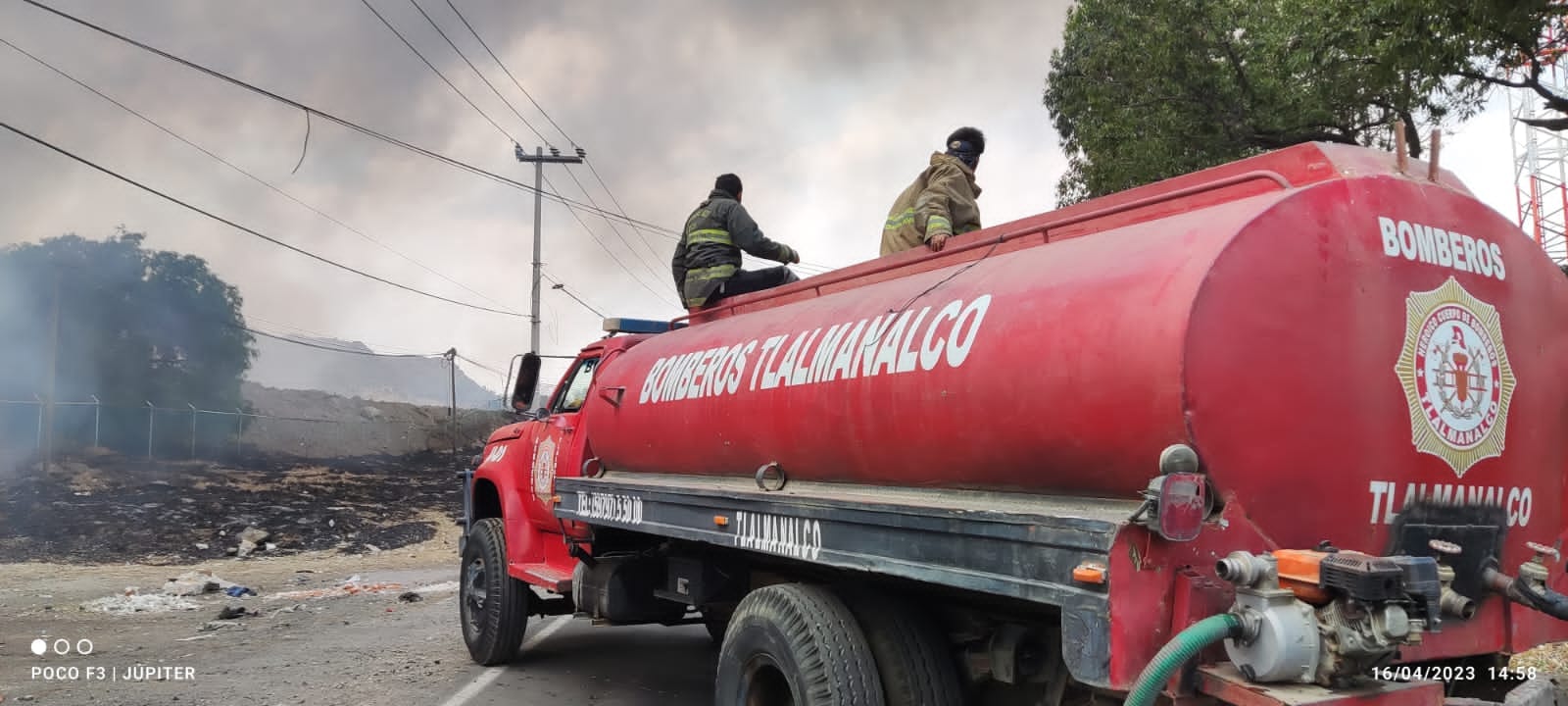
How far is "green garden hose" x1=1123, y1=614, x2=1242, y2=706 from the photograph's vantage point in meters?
2.25

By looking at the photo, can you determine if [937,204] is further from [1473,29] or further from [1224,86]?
[1224,86]

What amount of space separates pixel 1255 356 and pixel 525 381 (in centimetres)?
557

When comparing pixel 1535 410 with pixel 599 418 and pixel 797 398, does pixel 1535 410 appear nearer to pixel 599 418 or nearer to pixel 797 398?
pixel 797 398

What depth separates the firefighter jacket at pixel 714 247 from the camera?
6.10 metres

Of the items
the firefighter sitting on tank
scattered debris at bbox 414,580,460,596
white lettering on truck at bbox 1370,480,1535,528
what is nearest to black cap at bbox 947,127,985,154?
the firefighter sitting on tank

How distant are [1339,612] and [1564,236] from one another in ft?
89.1

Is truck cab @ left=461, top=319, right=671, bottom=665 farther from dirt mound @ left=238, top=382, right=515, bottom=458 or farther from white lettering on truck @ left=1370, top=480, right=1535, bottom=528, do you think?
dirt mound @ left=238, top=382, right=515, bottom=458

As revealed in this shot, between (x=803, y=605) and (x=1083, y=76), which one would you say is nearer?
(x=803, y=605)

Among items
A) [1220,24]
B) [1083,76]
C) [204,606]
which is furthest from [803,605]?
[1083,76]

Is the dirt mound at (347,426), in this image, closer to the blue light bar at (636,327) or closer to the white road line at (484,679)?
the white road line at (484,679)

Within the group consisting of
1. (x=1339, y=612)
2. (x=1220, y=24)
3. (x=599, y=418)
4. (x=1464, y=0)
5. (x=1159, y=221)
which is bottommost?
(x=1339, y=612)

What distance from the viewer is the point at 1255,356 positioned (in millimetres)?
2576

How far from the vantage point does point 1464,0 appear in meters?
7.78

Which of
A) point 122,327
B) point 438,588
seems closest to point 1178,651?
point 438,588
